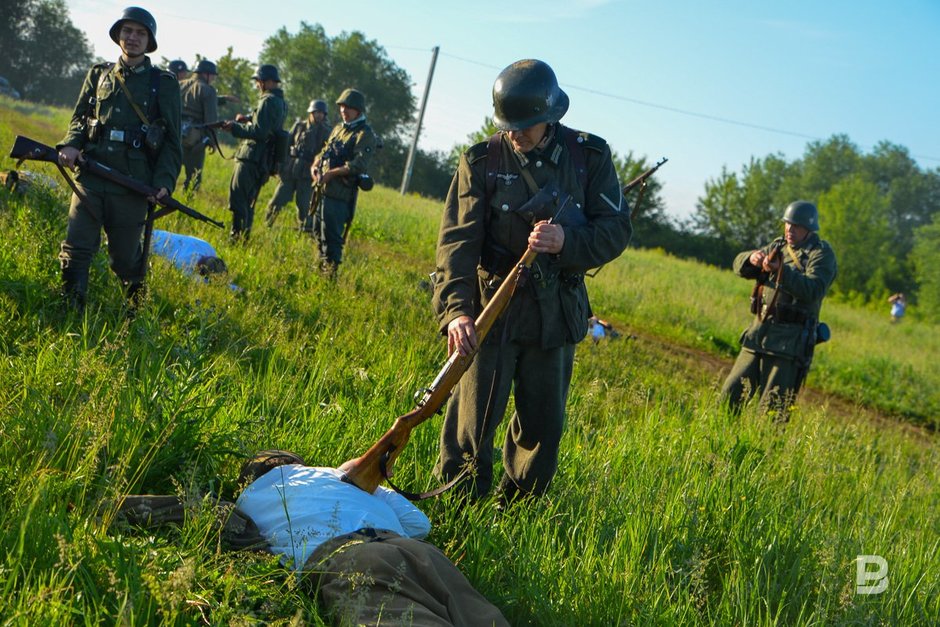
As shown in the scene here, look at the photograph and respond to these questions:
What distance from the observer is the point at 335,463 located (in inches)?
172

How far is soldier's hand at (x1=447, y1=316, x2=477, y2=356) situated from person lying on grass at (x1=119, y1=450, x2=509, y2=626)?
2.34ft

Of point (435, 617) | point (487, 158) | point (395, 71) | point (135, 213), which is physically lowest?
A: point (435, 617)

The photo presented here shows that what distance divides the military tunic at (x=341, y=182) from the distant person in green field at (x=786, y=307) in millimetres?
4510

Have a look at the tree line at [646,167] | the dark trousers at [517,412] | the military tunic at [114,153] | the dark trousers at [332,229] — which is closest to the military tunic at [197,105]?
the dark trousers at [332,229]

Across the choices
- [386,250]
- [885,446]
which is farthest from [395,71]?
[885,446]

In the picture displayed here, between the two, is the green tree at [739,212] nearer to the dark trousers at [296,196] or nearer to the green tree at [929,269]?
the green tree at [929,269]

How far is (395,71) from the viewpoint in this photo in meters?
82.9

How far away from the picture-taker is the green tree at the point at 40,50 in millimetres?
A: 71750

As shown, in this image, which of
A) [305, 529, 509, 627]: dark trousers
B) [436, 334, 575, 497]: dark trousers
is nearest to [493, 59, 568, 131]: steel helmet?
[436, 334, 575, 497]: dark trousers

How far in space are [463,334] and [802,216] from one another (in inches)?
201

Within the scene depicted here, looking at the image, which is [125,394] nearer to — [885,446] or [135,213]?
[135,213]

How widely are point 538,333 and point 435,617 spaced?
5.87ft

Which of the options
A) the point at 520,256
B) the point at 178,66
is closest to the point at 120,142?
the point at 520,256

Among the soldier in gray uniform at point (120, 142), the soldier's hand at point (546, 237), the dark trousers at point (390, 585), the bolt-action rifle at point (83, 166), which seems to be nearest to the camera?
the dark trousers at point (390, 585)
